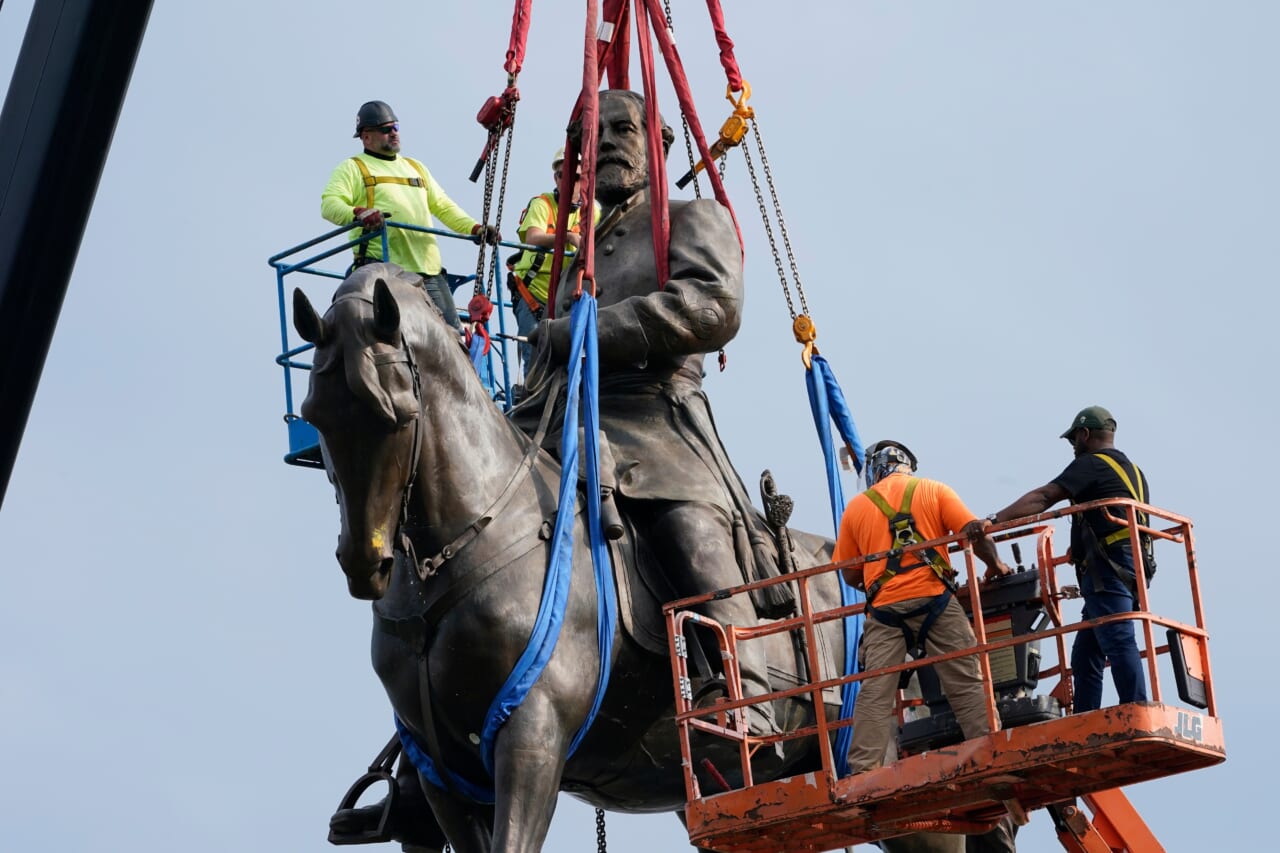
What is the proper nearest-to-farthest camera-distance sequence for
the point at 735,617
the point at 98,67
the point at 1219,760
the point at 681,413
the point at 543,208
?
the point at 98,67, the point at 1219,760, the point at 735,617, the point at 681,413, the point at 543,208

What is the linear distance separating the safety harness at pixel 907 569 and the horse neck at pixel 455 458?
2034mm

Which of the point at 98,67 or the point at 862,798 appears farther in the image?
the point at 862,798

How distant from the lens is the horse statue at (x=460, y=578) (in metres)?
12.1

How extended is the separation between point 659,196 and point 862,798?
4230mm

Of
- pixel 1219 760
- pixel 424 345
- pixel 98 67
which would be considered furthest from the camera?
pixel 424 345

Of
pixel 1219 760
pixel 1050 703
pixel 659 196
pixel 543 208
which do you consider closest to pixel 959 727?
pixel 1050 703

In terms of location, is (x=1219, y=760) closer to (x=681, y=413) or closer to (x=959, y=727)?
(x=959, y=727)

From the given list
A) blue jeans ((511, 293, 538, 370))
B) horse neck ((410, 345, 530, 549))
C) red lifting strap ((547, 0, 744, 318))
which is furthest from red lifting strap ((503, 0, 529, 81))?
blue jeans ((511, 293, 538, 370))

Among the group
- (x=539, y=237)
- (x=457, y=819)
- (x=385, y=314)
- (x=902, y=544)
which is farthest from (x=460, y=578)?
(x=539, y=237)

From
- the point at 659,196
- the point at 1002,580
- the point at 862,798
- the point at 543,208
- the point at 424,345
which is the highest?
the point at 543,208

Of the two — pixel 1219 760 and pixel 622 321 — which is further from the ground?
pixel 622 321

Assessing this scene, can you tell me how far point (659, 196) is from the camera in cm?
1467

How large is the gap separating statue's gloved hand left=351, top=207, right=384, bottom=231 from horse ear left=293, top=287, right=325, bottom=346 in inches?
248

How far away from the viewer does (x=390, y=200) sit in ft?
62.2
